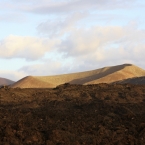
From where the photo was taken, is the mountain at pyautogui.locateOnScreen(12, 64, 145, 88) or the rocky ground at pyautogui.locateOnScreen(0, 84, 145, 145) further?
the mountain at pyautogui.locateOnScreen(12, 64, 145, 88)

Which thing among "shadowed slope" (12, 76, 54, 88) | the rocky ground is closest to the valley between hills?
the rocky ground

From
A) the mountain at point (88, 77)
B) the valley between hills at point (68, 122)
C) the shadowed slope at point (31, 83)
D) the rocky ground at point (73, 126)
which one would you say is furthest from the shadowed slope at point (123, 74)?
the rocky ground at point (73, 126)

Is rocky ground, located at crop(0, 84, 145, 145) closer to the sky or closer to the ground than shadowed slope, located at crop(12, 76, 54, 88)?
closer to the ground

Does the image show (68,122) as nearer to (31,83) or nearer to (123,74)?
(123,74)

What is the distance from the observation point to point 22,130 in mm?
10430

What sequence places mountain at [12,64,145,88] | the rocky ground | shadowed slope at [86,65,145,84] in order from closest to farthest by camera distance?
1. the rocky ground
2. shadowed slope at [86,65,145,84]
3. mountain at [12,64,145,88]

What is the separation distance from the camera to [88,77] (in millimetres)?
65250

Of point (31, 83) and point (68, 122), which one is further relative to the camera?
point (31, 83)

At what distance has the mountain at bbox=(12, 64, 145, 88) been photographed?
5719 cm

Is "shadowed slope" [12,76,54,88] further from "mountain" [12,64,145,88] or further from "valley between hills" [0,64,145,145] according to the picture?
"valley between hills" [0,64,145,145]

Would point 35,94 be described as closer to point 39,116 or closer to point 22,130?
point 39,116

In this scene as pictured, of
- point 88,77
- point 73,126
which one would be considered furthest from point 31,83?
point 73,126

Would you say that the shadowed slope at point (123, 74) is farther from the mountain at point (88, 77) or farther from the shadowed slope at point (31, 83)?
the shadowed slope at point (31, 83)

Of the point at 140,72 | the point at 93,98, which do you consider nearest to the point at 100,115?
the point at 93,98
